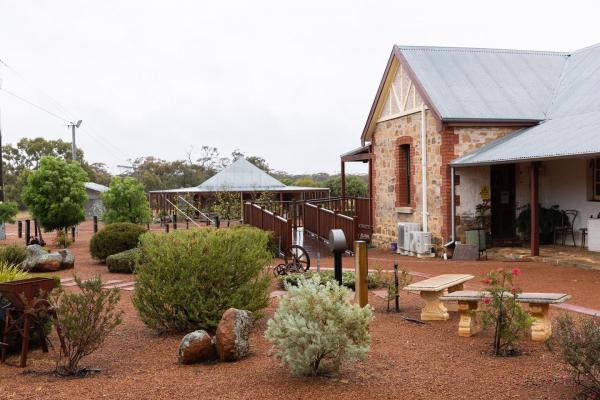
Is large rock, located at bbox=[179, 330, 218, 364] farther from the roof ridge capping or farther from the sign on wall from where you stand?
the roof ridge capping

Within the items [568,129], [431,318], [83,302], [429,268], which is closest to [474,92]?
[568,129]

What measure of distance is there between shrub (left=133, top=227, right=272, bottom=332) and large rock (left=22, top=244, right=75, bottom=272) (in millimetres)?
7722

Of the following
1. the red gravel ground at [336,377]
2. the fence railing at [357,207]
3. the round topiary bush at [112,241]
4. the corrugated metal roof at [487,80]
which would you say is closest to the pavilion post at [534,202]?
the corrugated metal roof at [487,80]

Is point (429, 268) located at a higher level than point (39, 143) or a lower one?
lower

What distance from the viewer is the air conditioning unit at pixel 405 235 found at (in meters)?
16.6

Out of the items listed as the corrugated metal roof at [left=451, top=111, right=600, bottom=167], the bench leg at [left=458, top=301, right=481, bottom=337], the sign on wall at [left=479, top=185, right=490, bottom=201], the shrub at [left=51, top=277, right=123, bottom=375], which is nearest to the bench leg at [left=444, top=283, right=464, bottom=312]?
the bench leg at [left=458, top=301, right=481, bottom=337]

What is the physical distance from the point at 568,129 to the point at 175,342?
10.2 metres

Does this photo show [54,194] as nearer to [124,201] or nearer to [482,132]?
[124,201]

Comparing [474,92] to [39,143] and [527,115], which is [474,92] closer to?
[527,115]

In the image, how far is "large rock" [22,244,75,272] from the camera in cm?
1450

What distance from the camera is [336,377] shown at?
549 cm

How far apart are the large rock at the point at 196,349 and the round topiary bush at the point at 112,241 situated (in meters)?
10.0

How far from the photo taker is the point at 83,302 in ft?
20.1

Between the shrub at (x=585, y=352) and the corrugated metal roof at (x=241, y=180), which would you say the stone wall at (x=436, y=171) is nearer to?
the shrub at (x=585, y=352)
